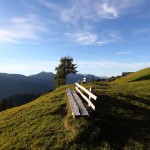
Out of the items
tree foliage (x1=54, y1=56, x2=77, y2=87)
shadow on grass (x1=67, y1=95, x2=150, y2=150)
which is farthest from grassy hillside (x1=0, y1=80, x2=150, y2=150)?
tree foliage (x1=54, y1=56, x2=77, y2=87)

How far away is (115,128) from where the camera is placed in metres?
15.8

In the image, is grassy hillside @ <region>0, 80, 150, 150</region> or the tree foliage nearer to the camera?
grassy hillside @ <region>0, 80, 150, 150</region>

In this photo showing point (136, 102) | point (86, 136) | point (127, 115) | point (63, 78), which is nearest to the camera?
point (86, 136)

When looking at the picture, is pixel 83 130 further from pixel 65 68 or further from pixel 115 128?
pixel 65 68

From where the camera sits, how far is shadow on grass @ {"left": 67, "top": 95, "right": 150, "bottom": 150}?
1423cm

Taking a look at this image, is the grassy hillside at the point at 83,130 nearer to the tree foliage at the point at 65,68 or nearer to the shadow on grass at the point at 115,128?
the shadow on grass at the point at 115,128

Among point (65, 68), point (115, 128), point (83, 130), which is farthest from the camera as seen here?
point (65, 68)

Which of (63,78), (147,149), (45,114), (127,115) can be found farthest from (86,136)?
(63,78)

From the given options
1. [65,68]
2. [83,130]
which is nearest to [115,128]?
[83,130]

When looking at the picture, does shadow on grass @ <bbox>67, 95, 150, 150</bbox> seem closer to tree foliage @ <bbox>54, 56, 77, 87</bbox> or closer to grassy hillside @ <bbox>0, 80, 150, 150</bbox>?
grassy hillside @ <bbox>0, 80, 150, 150</bbox>

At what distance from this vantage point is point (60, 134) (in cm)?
1546

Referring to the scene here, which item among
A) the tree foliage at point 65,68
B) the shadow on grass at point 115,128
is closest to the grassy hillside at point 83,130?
the shadow on grass at point 115,128

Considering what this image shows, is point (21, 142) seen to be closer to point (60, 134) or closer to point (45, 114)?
point (60, 134)

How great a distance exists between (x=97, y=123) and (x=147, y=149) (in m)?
3.59
